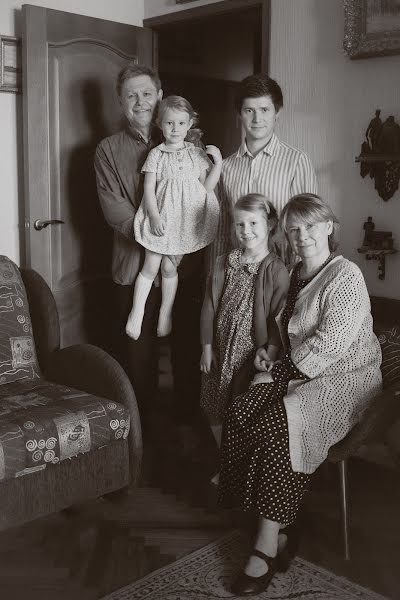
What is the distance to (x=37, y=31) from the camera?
10.8ft

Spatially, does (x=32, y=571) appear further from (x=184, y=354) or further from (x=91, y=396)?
(x=184, y=354)

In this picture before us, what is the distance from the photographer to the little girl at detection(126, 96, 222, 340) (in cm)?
299

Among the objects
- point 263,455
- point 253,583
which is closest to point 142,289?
point 263,455

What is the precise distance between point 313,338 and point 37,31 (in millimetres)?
2010

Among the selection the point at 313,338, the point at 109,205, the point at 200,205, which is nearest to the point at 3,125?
the point at 109,205

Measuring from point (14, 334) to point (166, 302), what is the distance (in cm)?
69

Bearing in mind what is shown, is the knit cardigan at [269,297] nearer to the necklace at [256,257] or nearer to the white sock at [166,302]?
the necklace at [256,257]

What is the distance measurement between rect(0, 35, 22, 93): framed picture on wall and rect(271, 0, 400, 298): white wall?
1.22 metres

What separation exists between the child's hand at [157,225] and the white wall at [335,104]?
795 mm

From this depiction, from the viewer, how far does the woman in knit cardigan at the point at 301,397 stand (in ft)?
7.32

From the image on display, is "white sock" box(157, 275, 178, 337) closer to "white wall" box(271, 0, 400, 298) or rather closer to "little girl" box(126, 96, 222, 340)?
"little girl" box(126, 96, 222, 340)

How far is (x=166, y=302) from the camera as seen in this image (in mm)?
3145

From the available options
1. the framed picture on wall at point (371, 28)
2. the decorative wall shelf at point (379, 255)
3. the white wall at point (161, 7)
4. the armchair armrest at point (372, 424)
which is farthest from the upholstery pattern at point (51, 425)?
the white wall at point (161, 7)

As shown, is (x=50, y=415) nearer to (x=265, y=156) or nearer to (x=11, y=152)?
(x=265, y=156)
